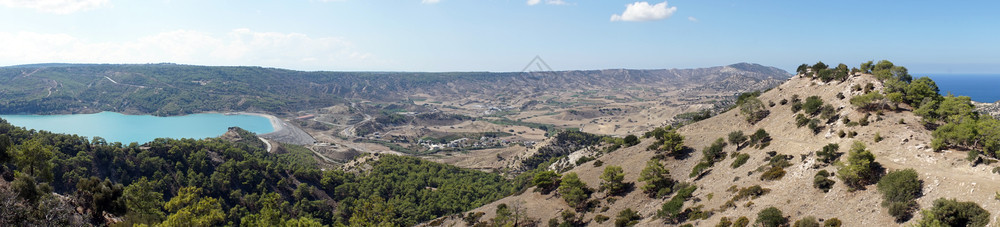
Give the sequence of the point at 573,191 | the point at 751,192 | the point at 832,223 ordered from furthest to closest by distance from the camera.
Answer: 1. the point at 573,191
2. the point at 751,192
3. the point at 832,223

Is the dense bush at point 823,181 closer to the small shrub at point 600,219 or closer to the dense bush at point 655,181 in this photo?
the dense bush at point 655,181

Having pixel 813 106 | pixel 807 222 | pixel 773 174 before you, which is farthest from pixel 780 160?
pixel 813 106

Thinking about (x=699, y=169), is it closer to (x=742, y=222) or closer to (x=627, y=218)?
(x=627, y=218)

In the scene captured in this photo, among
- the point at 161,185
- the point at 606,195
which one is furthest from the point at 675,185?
the point at 161,185

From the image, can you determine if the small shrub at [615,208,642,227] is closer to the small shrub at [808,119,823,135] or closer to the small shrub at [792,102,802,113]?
the small shrub at [808,119,823,135]

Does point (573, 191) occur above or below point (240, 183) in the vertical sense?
above
